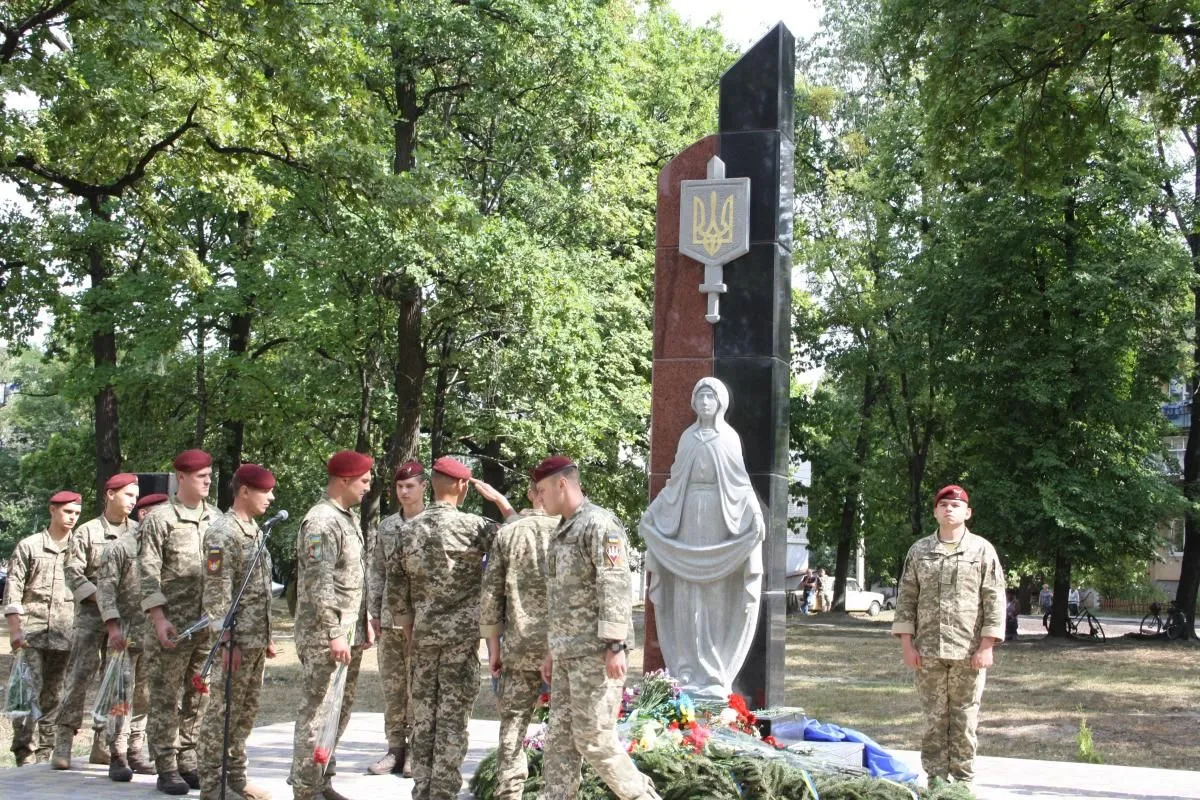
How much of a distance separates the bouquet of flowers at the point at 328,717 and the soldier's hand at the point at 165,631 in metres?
1.30

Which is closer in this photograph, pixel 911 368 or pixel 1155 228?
pixel 1155 228

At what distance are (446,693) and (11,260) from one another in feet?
50.4

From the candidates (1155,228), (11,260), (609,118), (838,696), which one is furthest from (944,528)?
(1155,228)

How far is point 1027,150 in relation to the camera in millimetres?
14242

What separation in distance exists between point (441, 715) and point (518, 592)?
31.2 inches

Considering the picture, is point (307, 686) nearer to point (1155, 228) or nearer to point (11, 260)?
point (11, 260)

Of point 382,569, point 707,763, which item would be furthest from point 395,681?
point 707,763

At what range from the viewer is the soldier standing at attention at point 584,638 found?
247 inches

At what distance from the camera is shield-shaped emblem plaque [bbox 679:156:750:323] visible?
1020 centimetres

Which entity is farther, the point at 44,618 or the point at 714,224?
the point at 714,224

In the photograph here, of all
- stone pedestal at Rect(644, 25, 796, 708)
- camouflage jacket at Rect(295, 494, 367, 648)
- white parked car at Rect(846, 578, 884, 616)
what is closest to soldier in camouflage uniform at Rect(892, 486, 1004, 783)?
stone pedestal at Rect(644, 25, 796, 708)

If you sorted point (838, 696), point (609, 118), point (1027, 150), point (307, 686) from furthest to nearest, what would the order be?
point (609, 118)
point (838, 696)
point (1027, 150)
point (307, 686)

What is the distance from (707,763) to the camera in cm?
755

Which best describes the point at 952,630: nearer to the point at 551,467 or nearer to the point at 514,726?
the point at 514,726
